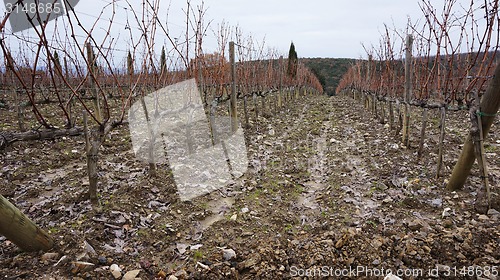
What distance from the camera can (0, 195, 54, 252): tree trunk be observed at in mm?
2406

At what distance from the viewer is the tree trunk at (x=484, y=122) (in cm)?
350

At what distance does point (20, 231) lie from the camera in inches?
102

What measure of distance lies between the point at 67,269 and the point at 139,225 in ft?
3.37

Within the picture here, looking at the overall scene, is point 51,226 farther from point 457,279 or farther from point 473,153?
point 473,153

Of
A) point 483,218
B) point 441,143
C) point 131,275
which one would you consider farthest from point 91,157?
point 441,143

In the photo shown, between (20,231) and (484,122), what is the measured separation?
17.6 feet

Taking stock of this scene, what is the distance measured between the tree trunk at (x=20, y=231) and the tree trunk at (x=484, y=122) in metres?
5.13

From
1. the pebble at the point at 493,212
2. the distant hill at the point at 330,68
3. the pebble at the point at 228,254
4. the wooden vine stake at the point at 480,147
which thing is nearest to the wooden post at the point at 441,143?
the wooden vine stake at the point at 480,147

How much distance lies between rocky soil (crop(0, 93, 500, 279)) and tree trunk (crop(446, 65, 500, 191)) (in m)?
0.21

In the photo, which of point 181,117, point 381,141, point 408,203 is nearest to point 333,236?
point 408,203

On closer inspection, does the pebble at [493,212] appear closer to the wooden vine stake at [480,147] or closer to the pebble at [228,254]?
the wooden vine stake at [480,147]

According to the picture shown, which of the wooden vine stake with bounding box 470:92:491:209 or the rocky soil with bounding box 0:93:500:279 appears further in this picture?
the wooden vine stake with bounding box 470:92:491:209

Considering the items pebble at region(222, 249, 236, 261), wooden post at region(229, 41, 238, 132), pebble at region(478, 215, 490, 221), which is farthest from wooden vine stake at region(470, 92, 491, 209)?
wooden post at region(229, 41, 238, 132)

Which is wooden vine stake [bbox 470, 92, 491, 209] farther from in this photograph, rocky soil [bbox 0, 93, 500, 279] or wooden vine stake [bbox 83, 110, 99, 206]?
wooden vine stake [bbox 83, 110, 99, 206]
